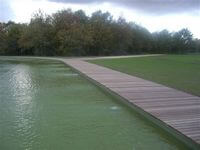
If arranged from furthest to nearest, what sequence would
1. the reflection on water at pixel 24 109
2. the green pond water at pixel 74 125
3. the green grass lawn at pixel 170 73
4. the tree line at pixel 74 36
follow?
the tree line at pixel 74 36
the green grass lawn at pixel 170 73
the reflection on water at pixel 24 109
the green pond water at pixel 74 125

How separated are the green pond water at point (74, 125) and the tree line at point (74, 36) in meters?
22.6

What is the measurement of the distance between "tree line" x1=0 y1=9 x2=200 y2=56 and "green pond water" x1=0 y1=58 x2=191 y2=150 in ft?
74.1

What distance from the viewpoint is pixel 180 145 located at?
12.4ft

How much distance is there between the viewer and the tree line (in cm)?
2994

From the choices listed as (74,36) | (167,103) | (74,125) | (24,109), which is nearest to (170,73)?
(167,103)

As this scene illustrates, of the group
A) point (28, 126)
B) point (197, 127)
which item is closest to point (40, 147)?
point (28, 126)

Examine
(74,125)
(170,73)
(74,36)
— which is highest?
(74,36)

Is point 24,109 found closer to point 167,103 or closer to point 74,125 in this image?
point 74,125

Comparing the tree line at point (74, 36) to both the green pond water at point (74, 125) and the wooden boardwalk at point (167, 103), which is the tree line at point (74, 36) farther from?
the green pond water at point (74, 125)

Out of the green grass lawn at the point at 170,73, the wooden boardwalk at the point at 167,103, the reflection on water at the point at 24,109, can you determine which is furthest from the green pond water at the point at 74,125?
the green grass lawn at the point at 170,73

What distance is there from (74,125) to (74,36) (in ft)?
81.0

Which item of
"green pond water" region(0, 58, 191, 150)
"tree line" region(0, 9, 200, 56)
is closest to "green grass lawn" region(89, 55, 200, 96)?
"green pond water" region(0, 58, 191, 150)

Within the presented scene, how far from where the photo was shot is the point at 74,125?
4.84 metres

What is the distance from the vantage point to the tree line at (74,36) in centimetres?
2994
